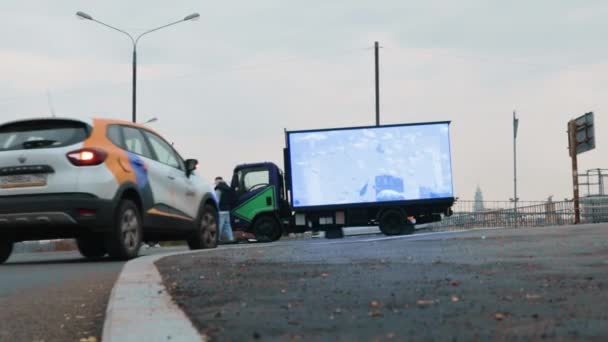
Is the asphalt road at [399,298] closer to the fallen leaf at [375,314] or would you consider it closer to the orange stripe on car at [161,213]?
the fallen leaf at [375,314]

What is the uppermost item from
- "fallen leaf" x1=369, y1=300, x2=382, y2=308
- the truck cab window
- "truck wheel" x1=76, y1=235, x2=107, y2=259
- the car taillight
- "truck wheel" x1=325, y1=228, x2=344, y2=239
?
the truck cab window

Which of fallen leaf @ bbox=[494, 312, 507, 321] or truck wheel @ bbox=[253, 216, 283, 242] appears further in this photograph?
truck wheel @ bbox=[253, 216, 283, 242]

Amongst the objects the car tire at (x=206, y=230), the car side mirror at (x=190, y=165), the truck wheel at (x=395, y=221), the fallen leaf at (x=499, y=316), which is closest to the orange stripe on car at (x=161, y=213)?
the car tire at (x=206, y=230)

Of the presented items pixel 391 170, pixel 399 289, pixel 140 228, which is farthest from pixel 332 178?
pixel 399 289

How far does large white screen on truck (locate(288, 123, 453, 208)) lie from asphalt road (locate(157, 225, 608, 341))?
16136 mm

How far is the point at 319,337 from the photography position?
3691 millimetres

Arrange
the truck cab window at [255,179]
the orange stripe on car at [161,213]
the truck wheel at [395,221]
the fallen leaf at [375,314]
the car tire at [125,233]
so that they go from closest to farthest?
the fallen leaf at [375,314] < the car tire at [125,233] < the orange stripe on car at [161,213] < the truck wheel at [395,221] < the truck cab window at [255,179]

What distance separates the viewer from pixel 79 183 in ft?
33.7

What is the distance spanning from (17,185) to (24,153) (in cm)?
34

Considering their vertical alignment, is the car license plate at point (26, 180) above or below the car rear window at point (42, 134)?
below

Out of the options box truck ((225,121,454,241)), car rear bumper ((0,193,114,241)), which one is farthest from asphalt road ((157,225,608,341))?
box truck ((225,121,454,241))

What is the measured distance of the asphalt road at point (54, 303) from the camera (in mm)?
4773

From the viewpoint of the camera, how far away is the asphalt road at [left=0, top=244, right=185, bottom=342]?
4773mm

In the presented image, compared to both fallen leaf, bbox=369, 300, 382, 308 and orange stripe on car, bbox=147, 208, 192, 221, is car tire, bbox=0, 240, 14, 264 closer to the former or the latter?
orange stripe on car, bbox=147, 208, 192, 221
